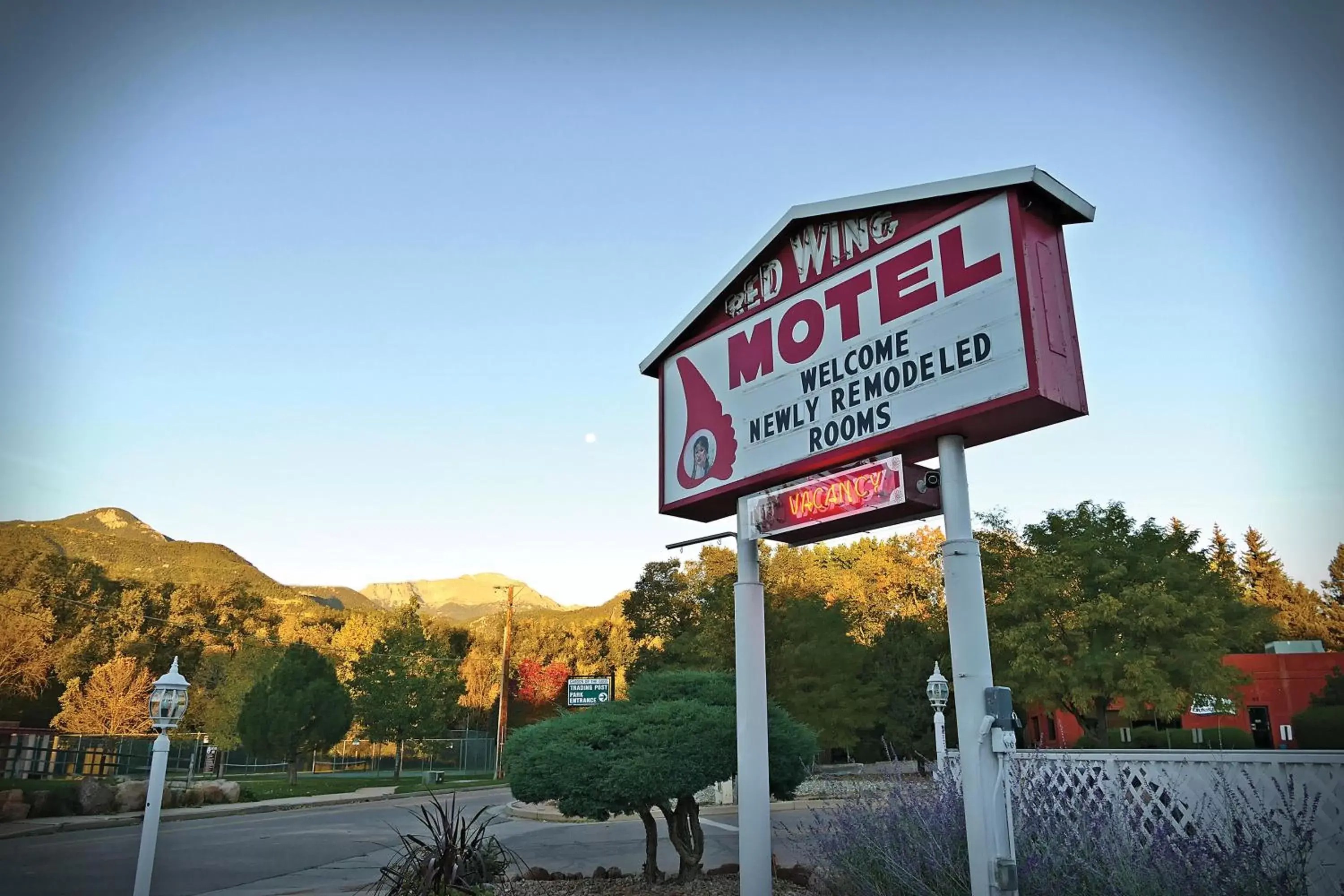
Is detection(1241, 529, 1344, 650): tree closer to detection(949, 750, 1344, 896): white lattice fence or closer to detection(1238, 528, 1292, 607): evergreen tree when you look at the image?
detection(1238, 528, 1292, 607): evergreen tree

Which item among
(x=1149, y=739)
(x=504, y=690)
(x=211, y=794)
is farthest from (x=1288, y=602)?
(x=211, y=794)

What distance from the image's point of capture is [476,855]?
8539mm

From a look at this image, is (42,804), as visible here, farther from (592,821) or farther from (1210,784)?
(1210,784)

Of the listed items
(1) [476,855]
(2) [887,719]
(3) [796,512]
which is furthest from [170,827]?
(2) [887,719]

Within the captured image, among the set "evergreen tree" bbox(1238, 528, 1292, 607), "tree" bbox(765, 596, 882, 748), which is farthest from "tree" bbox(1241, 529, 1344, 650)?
"tree" bbox(765, 596, 882, 748)

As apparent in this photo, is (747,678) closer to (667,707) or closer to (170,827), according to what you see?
(667,707)

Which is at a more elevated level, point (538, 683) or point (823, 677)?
point (823, 677)

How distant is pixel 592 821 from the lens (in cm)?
2109

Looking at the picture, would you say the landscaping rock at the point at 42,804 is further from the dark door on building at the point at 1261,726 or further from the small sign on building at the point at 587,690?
the dark door on building at the point at 1261,726

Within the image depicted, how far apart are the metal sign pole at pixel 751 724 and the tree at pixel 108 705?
48.8m

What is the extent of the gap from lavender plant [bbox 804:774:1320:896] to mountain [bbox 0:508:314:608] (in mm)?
64435

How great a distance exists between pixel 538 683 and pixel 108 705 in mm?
26366

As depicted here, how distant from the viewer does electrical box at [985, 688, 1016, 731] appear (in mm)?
6211

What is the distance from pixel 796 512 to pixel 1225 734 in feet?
141
